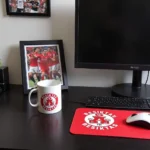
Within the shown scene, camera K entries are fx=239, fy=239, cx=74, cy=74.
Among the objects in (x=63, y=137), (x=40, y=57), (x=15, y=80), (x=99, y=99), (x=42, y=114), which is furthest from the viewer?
(x=15, y=80)

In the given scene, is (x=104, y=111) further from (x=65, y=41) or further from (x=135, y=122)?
(x=65, y=41)

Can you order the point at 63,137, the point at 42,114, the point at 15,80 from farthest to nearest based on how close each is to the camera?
the point at 15,80 → the point at 42,114 → the point at 63,137

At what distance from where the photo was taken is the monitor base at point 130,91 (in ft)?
3.70

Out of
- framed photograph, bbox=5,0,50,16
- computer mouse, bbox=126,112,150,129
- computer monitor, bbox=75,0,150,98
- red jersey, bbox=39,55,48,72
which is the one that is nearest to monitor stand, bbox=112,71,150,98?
computer monitor, bbox=75,0,150,98

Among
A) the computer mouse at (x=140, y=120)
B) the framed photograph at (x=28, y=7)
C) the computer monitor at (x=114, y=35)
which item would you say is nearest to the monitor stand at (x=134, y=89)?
the computer monitor at (x=114, y=35)

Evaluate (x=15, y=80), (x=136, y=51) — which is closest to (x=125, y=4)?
(x=136, y=51)

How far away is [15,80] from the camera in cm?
137

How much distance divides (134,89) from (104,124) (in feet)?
1.28

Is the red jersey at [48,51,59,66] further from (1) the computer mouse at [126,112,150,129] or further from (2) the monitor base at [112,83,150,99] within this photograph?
(1) the computer mouse at [126,112,150,129]

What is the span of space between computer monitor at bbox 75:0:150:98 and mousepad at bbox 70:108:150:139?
211mm

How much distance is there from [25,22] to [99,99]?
1.89 feet

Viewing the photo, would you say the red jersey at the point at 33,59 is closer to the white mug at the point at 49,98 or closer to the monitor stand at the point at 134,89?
the white mug at the point at 49,98

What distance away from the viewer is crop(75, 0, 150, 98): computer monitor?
1083 mm

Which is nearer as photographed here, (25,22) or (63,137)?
(63,137)
